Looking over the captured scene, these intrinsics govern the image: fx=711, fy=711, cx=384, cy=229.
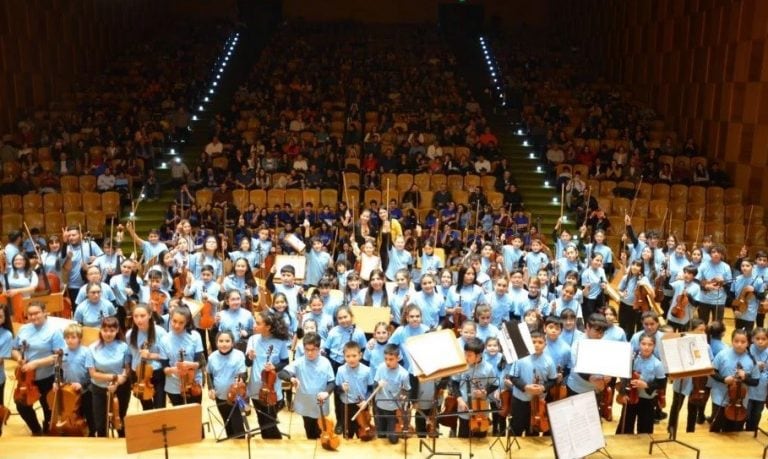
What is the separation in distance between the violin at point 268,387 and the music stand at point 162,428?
3.21 feet

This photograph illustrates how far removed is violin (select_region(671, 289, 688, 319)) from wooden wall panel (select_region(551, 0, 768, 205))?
234 inches

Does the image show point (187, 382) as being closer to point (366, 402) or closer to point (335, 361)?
point (335, 361)

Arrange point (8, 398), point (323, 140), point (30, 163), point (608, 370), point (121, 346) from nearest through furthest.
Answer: point (608, 370) < point (121, 346) < point (8, 398) < point (30, 163) < point (323, 140)

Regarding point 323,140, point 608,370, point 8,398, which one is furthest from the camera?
point 323,140

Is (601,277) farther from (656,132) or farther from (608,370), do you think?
(656,132)

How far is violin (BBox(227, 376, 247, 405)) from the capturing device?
5.29 meters

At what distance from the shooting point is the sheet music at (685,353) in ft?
16.9

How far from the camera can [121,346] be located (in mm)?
5488

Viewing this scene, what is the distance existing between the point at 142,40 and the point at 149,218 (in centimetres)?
1005

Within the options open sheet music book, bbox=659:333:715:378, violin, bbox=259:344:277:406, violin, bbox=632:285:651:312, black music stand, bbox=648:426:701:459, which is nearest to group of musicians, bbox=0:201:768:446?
violin, bbox=259:344:277:406

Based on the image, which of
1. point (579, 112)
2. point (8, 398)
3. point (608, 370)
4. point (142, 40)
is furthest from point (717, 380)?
point (142, 40)

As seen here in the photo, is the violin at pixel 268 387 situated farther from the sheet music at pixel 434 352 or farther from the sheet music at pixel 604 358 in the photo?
the sheet music at pixel 604 358

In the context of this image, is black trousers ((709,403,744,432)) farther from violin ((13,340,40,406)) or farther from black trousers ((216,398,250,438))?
violin ((13,340,40,406))

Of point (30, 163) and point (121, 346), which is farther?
point (30, 163)
